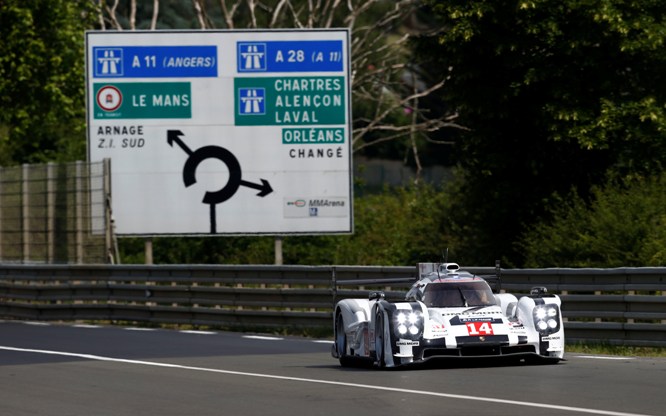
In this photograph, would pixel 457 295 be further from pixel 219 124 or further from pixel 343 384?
pixel 219 124

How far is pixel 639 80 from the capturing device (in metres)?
31.8

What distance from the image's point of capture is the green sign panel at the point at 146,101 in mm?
30781

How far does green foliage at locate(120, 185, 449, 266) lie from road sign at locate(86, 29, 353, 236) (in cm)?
651

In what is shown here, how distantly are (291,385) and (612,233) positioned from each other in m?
13.3

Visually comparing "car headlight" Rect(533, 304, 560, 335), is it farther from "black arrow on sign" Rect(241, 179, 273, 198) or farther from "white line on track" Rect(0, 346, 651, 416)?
"black arrow on sign" Rect(241, 179, 273, 198)

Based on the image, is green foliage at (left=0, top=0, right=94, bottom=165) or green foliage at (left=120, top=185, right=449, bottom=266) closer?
green foliage at (left=120, top=185, right=449, bottom=266)

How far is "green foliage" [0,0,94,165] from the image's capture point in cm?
4406

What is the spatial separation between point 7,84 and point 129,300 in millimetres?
18128

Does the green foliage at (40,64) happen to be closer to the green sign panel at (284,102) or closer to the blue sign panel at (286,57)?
the blue sign panel at (286,57)

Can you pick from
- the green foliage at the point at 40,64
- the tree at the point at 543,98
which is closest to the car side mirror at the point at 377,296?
the tree at the point at 543,98

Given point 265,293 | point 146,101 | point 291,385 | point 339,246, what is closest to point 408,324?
point 291,385

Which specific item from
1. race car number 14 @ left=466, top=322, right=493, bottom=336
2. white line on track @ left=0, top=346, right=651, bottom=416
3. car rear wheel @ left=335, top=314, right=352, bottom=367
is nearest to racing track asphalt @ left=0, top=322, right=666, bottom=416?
white line on track @ left=0, top=346, right=651, bottom=416

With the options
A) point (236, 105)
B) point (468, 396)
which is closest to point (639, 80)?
point (236, 105)

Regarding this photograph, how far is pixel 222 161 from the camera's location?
3091 centimetres
